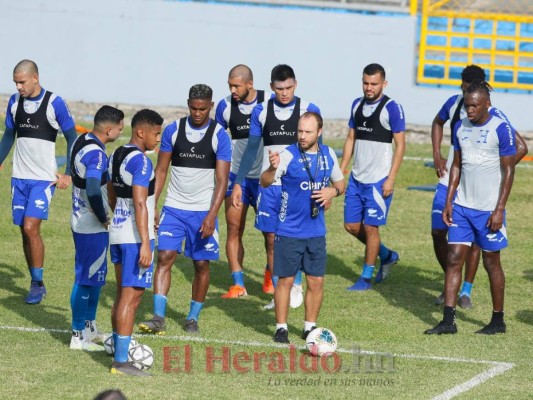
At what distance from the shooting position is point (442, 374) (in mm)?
9797

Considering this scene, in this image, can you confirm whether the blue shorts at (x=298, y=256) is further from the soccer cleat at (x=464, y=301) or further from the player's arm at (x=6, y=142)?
the player's arm at (x=6, y=142)

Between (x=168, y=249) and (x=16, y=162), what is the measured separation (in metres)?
2.42

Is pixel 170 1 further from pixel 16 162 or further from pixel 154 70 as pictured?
pixel 16 162

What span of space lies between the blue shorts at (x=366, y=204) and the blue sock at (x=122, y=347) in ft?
14.6

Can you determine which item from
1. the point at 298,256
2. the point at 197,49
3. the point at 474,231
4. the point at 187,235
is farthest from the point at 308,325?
the point at 197,49

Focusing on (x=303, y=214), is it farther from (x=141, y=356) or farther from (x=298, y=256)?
(x=141, y=356)

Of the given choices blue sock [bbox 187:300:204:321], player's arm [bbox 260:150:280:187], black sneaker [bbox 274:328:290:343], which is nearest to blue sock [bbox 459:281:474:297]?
black sneaker [bbox 274:328:290:343]

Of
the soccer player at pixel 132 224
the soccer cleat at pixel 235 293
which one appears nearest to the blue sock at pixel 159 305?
the soccer player at pixel 132 224

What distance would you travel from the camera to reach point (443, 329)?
11180 millimetres

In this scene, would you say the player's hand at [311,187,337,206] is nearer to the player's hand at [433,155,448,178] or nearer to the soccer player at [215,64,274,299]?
the soccer player at [215,64,274,299]

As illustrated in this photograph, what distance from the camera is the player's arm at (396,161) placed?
12977mm

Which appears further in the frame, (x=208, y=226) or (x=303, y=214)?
(x=208, y=226)

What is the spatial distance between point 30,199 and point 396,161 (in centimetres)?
398

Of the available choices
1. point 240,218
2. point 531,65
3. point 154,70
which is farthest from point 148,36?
point 240,218
